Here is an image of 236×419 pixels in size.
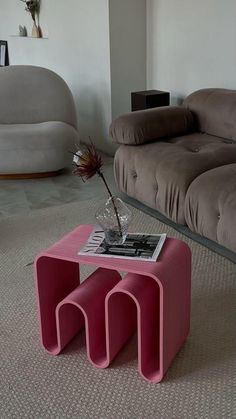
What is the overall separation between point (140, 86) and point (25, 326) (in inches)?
115

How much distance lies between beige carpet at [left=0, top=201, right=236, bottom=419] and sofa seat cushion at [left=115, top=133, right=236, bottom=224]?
0.54 meters

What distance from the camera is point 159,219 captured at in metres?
2.96

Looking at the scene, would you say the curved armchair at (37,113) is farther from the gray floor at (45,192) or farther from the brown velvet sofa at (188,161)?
the brown velvet sofa at (188,161)

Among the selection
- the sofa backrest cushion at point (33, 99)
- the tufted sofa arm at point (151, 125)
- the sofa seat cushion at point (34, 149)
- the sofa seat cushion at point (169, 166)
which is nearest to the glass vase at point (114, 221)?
the sofa seat cushion at point (169, 166)

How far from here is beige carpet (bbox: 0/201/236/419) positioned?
1.53 meters

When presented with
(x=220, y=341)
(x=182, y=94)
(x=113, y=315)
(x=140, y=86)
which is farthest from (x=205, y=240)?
(x=140, y=86)

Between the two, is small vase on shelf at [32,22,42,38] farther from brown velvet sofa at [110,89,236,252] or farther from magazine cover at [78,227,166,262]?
magazine cover at [78,227,166,262]

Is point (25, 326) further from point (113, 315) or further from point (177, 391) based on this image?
point (177, 391)

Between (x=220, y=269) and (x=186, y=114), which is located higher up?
(x=186, y=114)

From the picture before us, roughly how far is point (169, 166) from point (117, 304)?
120cm

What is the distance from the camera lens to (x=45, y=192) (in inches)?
140

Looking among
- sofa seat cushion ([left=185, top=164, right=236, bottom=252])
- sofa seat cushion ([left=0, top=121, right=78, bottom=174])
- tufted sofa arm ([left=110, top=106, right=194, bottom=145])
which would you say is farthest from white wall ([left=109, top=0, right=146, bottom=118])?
sofa seat cushion ([left=185, top=164, right=236, bottom=252])

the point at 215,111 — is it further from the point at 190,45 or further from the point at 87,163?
the point at 87,163

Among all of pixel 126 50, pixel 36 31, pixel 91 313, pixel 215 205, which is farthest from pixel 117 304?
pixel 36 31
